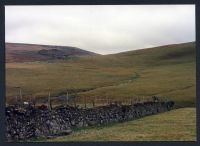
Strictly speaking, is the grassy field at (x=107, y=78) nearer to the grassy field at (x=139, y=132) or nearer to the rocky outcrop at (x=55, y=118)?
the grassy field at (x=139, y=132)

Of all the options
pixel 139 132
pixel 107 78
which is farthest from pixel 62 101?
pixel 107 78

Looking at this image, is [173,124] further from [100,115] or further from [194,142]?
[194,142]

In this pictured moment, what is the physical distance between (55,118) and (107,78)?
83.2ft

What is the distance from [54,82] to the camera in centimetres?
3422

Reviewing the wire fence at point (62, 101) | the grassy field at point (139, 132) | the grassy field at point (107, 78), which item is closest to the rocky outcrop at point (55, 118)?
the grassy field at point (139, 132)

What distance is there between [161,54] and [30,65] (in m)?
24.8

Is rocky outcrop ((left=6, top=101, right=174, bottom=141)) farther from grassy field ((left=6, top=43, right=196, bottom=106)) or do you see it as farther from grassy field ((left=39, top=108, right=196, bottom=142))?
grassy field ((left=6, top=43, right=196, bottom=106))

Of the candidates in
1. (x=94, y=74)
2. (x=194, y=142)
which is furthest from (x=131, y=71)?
(x=194, y=142)

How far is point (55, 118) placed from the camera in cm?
1420

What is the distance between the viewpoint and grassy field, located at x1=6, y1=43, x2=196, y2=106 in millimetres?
30920

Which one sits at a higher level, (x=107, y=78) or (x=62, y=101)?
(x=107, y=78)

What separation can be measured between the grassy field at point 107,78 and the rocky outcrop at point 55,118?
792 centimetres

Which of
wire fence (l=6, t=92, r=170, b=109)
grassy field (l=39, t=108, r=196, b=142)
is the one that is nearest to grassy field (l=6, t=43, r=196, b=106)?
wire fence (l=6, t=92, r=170, b=109)

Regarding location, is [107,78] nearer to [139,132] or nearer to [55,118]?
[139,132]
